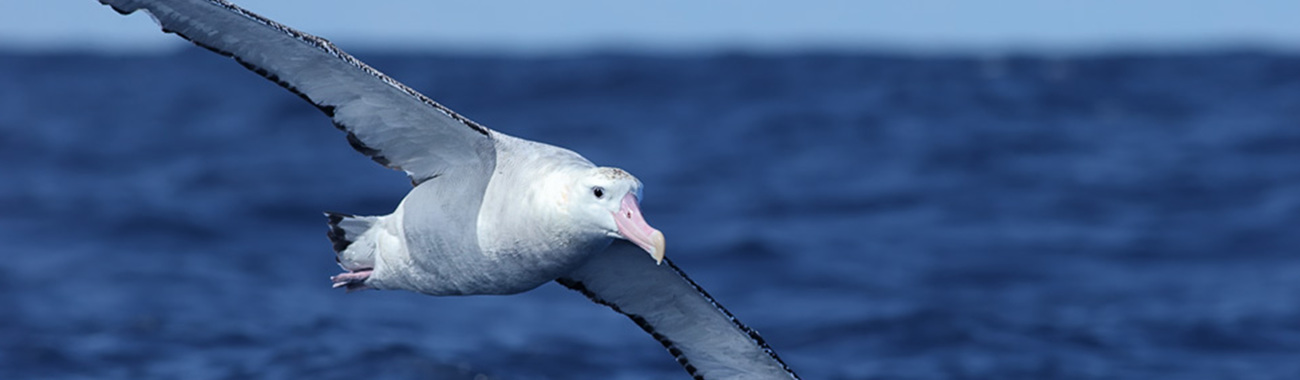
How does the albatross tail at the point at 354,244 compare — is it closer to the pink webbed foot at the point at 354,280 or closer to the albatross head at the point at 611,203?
the pink webbed foot at the point at 354,280

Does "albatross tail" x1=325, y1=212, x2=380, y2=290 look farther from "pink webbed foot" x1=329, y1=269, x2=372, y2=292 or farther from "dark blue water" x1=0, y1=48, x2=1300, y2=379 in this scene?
"dark blue water" x1=0, y1=48, x2=1300, y2=379

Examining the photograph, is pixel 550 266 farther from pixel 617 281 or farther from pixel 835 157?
pixel 835 157

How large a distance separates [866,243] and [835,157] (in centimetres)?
680

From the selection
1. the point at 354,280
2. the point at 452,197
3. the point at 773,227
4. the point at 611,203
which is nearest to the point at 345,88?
the point at 452,197

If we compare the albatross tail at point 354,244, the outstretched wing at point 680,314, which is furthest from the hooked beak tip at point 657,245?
the albatross tail at point 354,244

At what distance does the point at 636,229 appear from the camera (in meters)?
5.35

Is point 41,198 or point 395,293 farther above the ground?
point 41,198

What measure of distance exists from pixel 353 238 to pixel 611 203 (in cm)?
169

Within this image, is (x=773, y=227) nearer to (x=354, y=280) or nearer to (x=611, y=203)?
(x=354, y=280)

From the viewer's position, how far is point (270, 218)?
19609 mm

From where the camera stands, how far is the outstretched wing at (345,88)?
5910mm

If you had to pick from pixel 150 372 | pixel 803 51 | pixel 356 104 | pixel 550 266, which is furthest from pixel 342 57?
pixel 803 51

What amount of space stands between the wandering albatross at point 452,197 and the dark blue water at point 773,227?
3.57m

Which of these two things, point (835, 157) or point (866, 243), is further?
point (835, 157)
